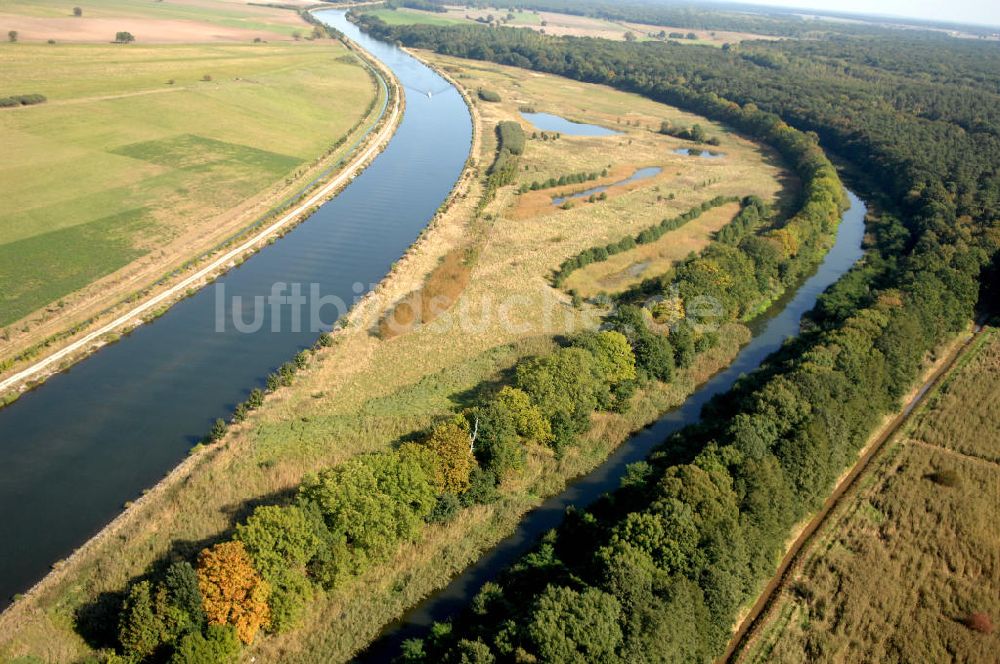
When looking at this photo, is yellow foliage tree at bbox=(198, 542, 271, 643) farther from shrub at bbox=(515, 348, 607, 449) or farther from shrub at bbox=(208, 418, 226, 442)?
shrub at bbox=(515, 348, 607, 449)

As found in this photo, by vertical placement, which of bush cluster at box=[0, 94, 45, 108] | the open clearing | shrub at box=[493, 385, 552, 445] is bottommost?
shrub at box=[493, 385, 552, 445]

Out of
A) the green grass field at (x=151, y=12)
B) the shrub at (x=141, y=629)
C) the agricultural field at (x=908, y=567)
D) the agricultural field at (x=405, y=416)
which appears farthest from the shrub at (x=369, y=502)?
the green grass field at (x=151, y=12)

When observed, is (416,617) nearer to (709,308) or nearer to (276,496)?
(276,496)

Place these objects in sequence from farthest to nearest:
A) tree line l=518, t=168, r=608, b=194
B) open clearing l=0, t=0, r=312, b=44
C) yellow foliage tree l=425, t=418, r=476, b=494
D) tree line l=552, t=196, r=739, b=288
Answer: open clearing l=0, t=0, r=312, b=44
tree line l=518, t=168, r=608, b=194
tree line l=552, t=196, r=739, b=288
yellow foliage tree l=425, t=418, r=476, b=494

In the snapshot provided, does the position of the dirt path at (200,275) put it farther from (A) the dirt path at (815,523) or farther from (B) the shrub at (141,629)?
(A) the dirt path at (815,523)

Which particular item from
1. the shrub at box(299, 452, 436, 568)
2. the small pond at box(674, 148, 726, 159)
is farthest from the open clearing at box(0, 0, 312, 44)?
the shrub at box(299, 452, 436, 568)

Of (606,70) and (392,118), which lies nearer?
(392,118)

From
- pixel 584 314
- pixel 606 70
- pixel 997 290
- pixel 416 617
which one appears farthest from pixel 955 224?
pixel 606 70
